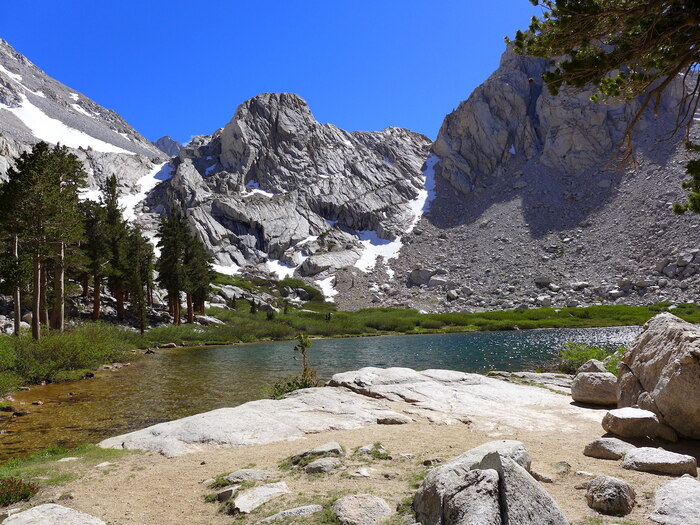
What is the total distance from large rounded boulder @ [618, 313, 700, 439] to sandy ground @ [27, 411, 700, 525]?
0.82m

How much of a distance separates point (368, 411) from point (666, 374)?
8.55 meters

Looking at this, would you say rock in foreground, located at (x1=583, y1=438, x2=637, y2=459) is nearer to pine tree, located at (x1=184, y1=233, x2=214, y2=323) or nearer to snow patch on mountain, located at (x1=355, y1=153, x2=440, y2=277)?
pine tree, located at (x1=184, y1=233, x2=214, y2=323)

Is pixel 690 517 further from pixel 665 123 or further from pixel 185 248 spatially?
pixel 665 123

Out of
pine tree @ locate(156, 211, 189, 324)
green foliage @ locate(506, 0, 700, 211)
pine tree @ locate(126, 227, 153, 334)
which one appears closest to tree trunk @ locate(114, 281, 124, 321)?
pine tree @ locate(126, 227, 153, 334)

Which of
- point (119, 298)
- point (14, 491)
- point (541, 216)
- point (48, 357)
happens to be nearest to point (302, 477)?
point (14, 491)

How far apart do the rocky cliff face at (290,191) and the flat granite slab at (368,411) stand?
116135 millimetres

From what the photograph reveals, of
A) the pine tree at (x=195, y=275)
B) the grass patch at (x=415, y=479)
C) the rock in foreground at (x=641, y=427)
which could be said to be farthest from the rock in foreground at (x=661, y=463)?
the pine tree at (x=195, y=275)

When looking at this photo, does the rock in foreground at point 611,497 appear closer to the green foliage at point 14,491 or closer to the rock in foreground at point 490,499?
the rock in foreground at point 490,499

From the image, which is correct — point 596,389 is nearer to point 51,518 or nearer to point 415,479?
point 415,479

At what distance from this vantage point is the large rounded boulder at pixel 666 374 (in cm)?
1030

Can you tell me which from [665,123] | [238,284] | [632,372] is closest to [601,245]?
[665,123]

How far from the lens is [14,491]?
7.46 metres

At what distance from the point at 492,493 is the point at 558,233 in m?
130

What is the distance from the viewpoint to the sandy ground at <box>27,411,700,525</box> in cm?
669
